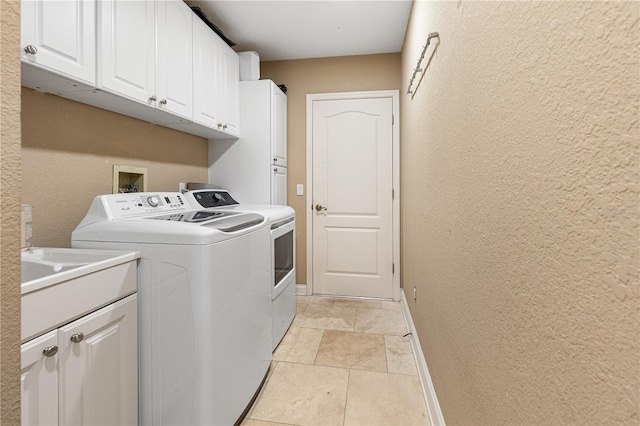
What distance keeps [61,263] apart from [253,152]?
190 cm

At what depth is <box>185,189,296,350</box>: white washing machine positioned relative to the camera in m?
2.20

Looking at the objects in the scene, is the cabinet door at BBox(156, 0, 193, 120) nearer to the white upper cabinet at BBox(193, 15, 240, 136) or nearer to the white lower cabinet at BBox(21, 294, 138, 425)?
the white upper cabinet at BBox(193, 15, 240, 136)

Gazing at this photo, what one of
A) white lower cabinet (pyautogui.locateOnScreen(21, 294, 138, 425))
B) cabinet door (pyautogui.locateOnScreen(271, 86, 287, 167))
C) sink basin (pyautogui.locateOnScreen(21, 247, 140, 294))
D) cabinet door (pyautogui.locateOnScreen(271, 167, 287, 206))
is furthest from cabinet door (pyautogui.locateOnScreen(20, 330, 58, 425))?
cabinet door (pyautogui.locateOnScreen(271, 86, 287, 167))

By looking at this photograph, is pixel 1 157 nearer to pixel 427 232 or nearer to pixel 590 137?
pixel 590 137

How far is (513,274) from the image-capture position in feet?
2.27

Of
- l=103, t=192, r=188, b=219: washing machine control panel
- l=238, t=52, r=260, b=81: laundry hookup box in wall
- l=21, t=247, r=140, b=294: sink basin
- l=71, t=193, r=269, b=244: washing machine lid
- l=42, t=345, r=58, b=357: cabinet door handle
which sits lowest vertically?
l=42, t=345, r=58, b=357: cabinet door handle

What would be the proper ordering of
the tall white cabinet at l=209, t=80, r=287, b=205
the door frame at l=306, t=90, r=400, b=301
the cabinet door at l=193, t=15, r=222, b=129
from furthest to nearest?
the door frame at l=306, t=90, r=400, b=301 → the tall white cabinet at l=209, t=80, r=287, b=205 → the cabinet door at l=193, t=15, r=222, b=129

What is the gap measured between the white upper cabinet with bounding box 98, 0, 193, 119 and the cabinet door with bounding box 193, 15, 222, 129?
0.22 feet

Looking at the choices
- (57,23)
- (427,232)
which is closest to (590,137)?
(427,232)

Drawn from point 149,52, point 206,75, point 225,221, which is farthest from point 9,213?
point 206,75

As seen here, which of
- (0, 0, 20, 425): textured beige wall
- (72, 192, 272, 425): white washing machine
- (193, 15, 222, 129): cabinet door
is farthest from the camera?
(193, 15, 222, 129): cabinet door

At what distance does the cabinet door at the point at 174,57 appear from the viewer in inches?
72.1

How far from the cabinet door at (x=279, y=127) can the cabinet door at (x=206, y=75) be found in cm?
55

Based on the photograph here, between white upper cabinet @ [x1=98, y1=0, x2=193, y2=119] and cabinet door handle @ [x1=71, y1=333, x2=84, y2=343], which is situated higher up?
white upper cabinet @ [x1=98, y1=0, x2=193, y2=119]
